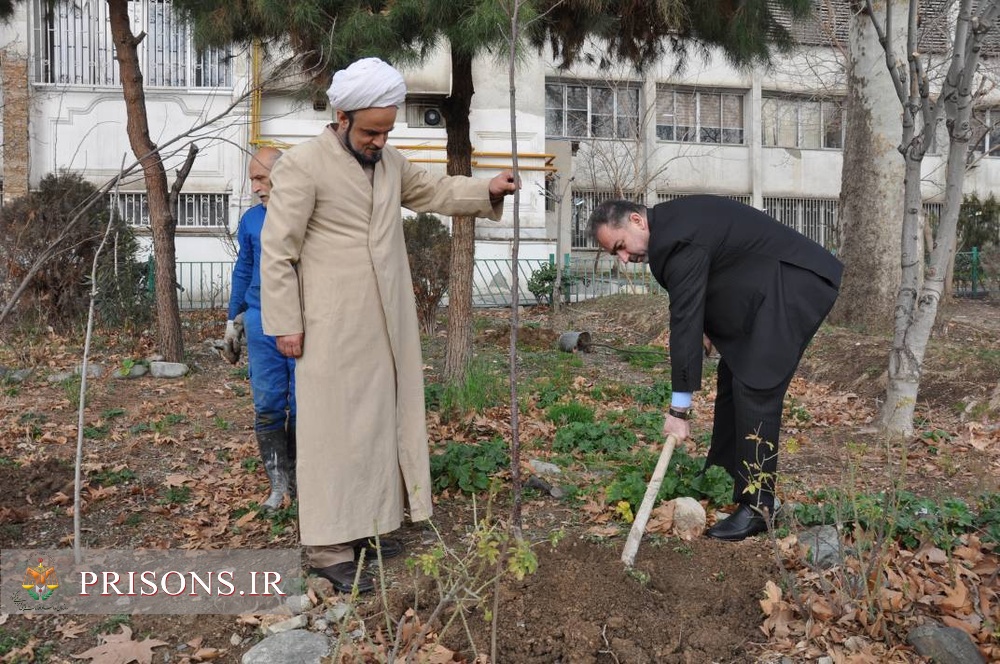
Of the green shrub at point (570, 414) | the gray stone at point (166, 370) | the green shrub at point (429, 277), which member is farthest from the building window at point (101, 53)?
the green shrub at point (570, 414)

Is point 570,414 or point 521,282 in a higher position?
point 521,282

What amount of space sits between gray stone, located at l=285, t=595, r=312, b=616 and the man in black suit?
1.50m

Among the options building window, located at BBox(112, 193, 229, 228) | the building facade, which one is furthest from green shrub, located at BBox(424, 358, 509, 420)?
building window, located at BBox(112, 193, 229, 228)

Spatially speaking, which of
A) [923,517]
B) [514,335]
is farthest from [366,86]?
[923,517]

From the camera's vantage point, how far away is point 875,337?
8820mm

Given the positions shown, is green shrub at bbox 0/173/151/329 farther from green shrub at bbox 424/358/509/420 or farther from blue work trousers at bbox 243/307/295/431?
blue work trousers at bbox 243/307/295/431

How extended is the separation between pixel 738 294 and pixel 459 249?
3.38m

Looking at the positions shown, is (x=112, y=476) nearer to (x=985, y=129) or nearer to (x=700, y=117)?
(x=985, y=129)

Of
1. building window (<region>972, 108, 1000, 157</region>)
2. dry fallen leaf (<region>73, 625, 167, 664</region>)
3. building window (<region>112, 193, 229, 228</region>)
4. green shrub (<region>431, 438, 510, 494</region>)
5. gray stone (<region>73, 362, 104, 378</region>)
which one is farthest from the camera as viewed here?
building window (<region>112, 193, 229, 228</region>)

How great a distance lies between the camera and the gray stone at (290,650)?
2.79m

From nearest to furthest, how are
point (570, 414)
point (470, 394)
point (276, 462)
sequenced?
point (276, 462)
point (470, 394)
point (570, 414)

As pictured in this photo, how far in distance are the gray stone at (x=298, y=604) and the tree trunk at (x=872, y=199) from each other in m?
8.16

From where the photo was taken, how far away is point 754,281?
3643 millimetres

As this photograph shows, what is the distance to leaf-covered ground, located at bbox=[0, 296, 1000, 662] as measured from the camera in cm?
288
